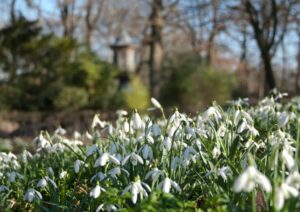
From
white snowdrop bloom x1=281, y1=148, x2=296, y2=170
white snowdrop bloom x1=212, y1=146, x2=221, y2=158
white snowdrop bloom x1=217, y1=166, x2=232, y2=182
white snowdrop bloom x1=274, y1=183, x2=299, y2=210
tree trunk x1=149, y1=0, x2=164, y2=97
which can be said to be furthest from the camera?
tree trunk x1=149, y1=0, x2=164, y2=97

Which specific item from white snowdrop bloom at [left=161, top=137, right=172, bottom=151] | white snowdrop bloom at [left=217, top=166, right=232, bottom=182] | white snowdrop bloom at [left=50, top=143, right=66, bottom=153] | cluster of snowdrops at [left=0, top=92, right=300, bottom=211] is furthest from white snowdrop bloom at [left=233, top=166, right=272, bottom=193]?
white snowdrop bloom at [left=50, top=143, right=66, bottom=153]

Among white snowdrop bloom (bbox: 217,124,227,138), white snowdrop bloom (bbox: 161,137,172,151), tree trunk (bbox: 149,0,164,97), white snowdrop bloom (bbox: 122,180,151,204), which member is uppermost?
tree trunk (bbox: 149,0,164,97)

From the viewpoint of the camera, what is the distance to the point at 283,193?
6.85 feet

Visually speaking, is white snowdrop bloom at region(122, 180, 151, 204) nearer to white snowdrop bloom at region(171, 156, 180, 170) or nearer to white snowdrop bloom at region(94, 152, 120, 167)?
white snowdrop bloom at region(94, 152, 120, 167)

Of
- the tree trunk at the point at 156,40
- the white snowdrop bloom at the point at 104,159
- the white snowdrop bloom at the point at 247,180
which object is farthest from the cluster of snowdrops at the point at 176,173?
the tree trunk at the point at 156,40

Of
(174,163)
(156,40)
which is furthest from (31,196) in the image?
(156,40)

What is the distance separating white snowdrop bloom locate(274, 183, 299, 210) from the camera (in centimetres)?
203

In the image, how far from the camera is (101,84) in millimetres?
18891

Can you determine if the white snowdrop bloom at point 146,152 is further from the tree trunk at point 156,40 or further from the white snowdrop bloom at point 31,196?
the tree trunk at point 156,40

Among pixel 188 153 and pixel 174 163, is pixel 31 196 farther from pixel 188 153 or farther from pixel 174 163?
pixel 188 153

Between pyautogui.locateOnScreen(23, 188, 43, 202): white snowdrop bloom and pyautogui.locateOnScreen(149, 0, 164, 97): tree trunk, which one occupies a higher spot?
pyautogui.locateOnScreen(149, 0, 164, 97): tree trunk

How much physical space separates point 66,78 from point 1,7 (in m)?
15.3

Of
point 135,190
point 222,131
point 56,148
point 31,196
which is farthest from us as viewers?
point 56,148

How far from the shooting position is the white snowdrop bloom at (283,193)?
203 centimetres
